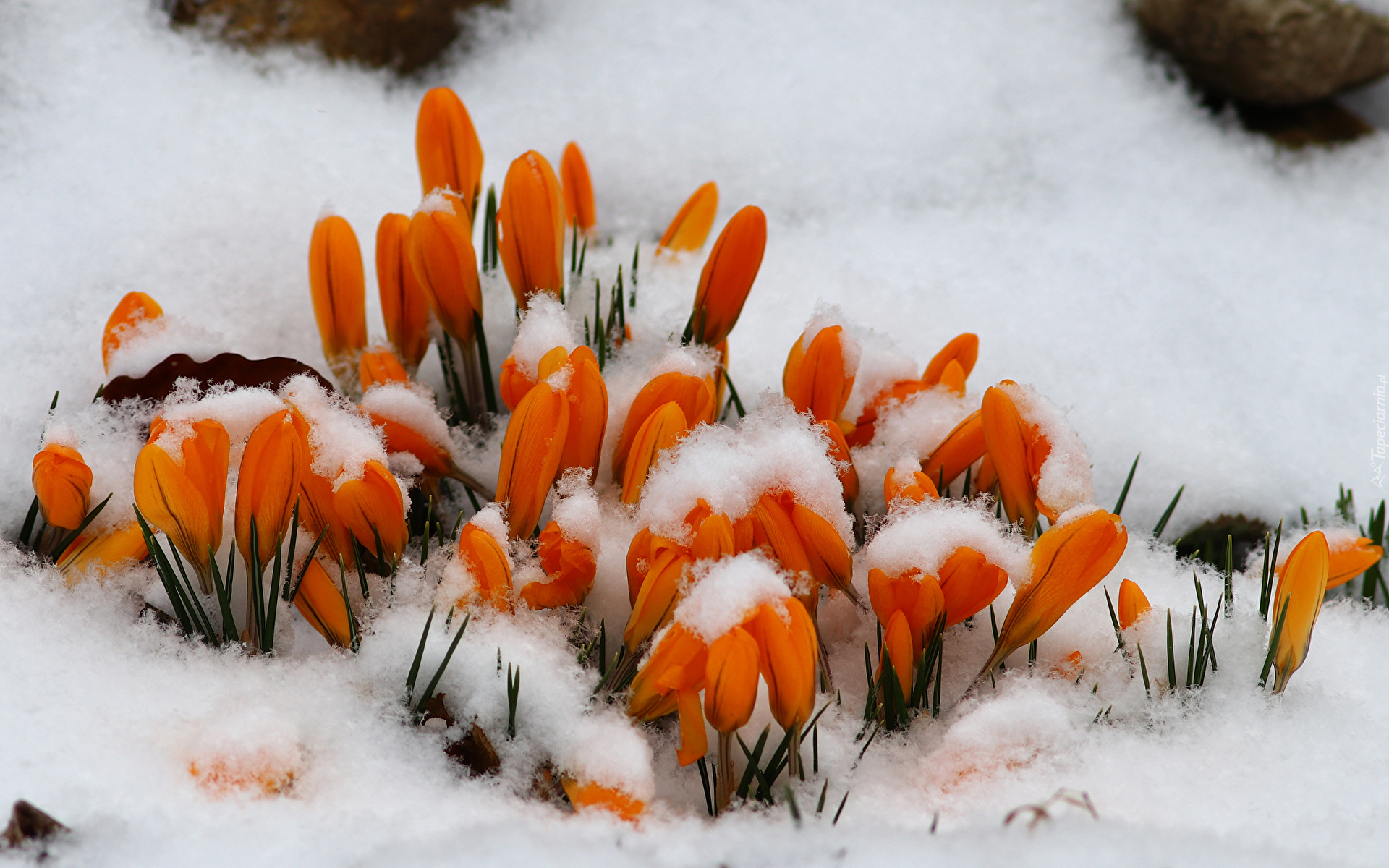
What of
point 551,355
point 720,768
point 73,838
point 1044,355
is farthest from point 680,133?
point 73,838

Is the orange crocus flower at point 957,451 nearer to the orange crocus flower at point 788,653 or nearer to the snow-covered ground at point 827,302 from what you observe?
the snow-covered ground at point 827,302

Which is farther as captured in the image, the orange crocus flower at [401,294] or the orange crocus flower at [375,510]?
the orange crocus flower at [401,294]

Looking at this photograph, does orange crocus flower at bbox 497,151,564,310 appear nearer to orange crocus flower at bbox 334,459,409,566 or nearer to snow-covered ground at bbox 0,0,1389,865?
snow-covered ground at bbox 0,0,1389,865

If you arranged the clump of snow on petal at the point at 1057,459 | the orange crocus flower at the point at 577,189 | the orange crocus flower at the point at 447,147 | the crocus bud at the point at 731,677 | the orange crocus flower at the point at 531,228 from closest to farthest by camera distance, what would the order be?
the crocus bud at the point at 731,677 → the clump of snow on petal at the point at 1057,459 → the orange crocus flower at the point at 531,228 → the orange crocus flower at the point at 447,147 → the orange crocus flower at the point at 577,189

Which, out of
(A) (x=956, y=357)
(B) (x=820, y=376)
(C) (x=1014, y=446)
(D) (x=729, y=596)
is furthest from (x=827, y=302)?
(D) (x=729, y=596)

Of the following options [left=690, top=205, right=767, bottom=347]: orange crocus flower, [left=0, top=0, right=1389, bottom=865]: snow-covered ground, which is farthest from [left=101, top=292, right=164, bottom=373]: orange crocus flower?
[left=690, top=205, right=767, bottom=347]: orange crocus flower

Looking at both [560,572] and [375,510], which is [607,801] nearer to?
[560,572]

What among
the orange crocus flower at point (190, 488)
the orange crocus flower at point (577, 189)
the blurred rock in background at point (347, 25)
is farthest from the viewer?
the blurred rock in background at point (347, 25)

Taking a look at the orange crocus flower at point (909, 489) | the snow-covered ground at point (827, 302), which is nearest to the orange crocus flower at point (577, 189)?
the snow-covered ground at point (827, 302)
